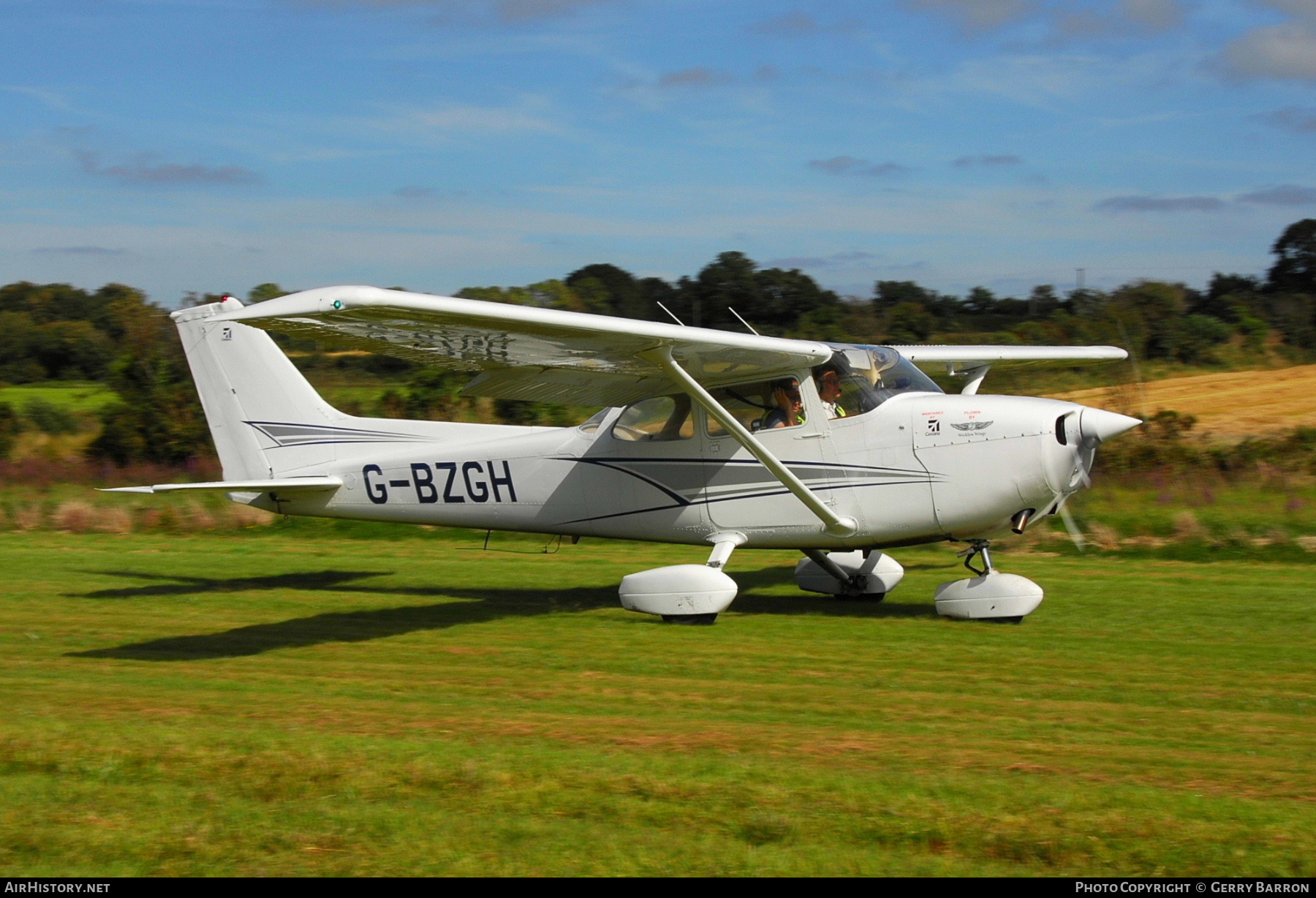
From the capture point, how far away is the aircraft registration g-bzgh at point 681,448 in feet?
29.2

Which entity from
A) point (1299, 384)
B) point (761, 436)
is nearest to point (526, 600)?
point (761, 436)

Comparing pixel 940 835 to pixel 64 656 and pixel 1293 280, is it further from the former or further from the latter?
pixel 1293 280

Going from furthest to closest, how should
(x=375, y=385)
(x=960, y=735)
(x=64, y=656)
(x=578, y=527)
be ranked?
(x=375, y=385) → (x=578, y=527) → (x=64, y=656) → (x=960, y=735)

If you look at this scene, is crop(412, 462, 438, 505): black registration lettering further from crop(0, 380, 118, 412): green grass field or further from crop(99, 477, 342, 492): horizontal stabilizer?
crop(0, 380, 118, 412): green grass field

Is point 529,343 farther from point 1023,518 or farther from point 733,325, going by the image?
point 733,325

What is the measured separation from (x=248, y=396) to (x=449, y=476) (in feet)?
8.52

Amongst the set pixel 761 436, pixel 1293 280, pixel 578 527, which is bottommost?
pixel 578 527

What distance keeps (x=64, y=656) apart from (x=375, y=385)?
23997 millimetres

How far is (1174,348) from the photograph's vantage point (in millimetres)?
32688

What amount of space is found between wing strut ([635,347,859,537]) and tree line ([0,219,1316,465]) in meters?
14.3

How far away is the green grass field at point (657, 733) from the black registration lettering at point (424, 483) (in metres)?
0.99

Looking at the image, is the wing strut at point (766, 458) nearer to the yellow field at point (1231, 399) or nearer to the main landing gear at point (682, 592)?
the main landing gear at point (682, 592)

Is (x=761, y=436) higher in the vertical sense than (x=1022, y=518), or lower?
higher

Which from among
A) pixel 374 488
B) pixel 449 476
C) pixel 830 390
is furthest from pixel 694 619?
pixel 374 488
